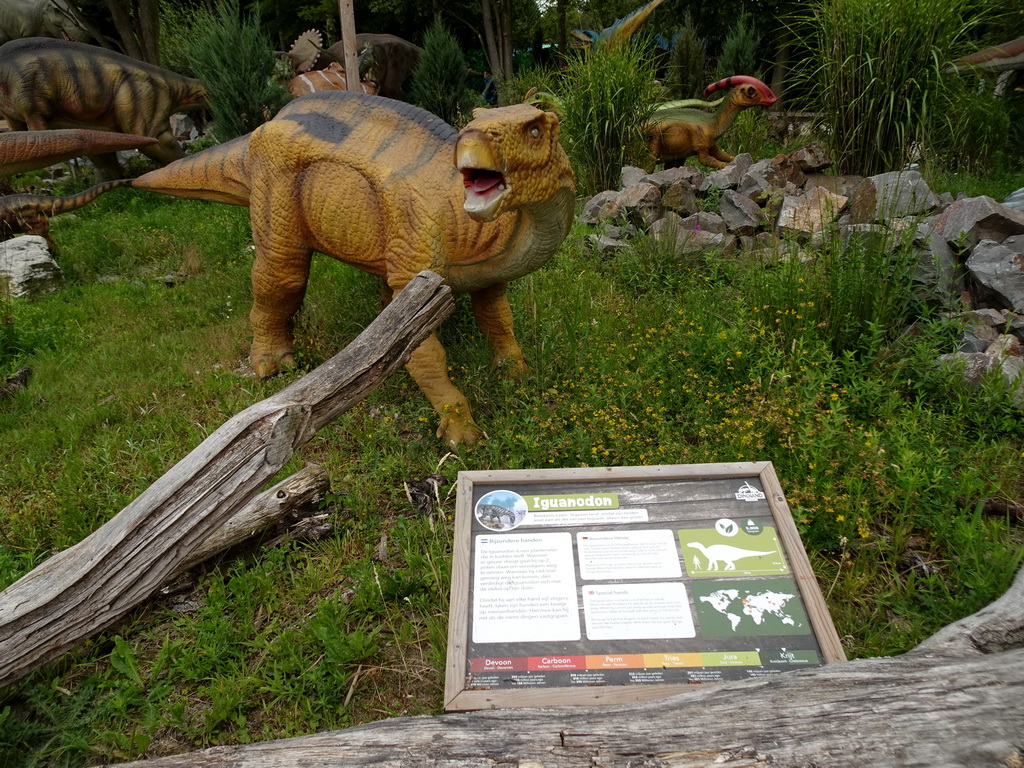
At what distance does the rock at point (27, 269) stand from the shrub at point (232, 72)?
3.94 metres

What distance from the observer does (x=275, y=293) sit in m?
3.34

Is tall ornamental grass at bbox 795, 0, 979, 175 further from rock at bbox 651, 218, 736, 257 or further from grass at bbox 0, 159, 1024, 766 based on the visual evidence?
grass at bbox 0, 159, 1024, 766

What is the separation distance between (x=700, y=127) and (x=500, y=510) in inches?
253

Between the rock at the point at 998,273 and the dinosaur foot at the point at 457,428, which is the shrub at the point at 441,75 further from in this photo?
the dinosaur foot at the point at 457,428

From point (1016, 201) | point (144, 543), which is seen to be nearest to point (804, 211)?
point (1016, 201)

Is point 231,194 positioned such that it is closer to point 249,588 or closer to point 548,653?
point 249,588

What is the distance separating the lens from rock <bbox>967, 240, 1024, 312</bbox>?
3211mm

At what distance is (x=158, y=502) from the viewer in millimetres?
1906

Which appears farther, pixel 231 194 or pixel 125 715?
pixel 231 194

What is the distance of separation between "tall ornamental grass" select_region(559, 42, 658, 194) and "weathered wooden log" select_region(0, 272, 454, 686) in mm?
5164

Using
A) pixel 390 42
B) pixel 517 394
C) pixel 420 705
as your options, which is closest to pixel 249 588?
pixel 420 705

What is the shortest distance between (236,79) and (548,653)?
887 centimetres

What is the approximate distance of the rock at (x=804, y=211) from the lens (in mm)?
4266

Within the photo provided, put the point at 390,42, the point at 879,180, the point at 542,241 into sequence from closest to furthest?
the point at 542,241 → the point at 879,180 → the point at 390,42
